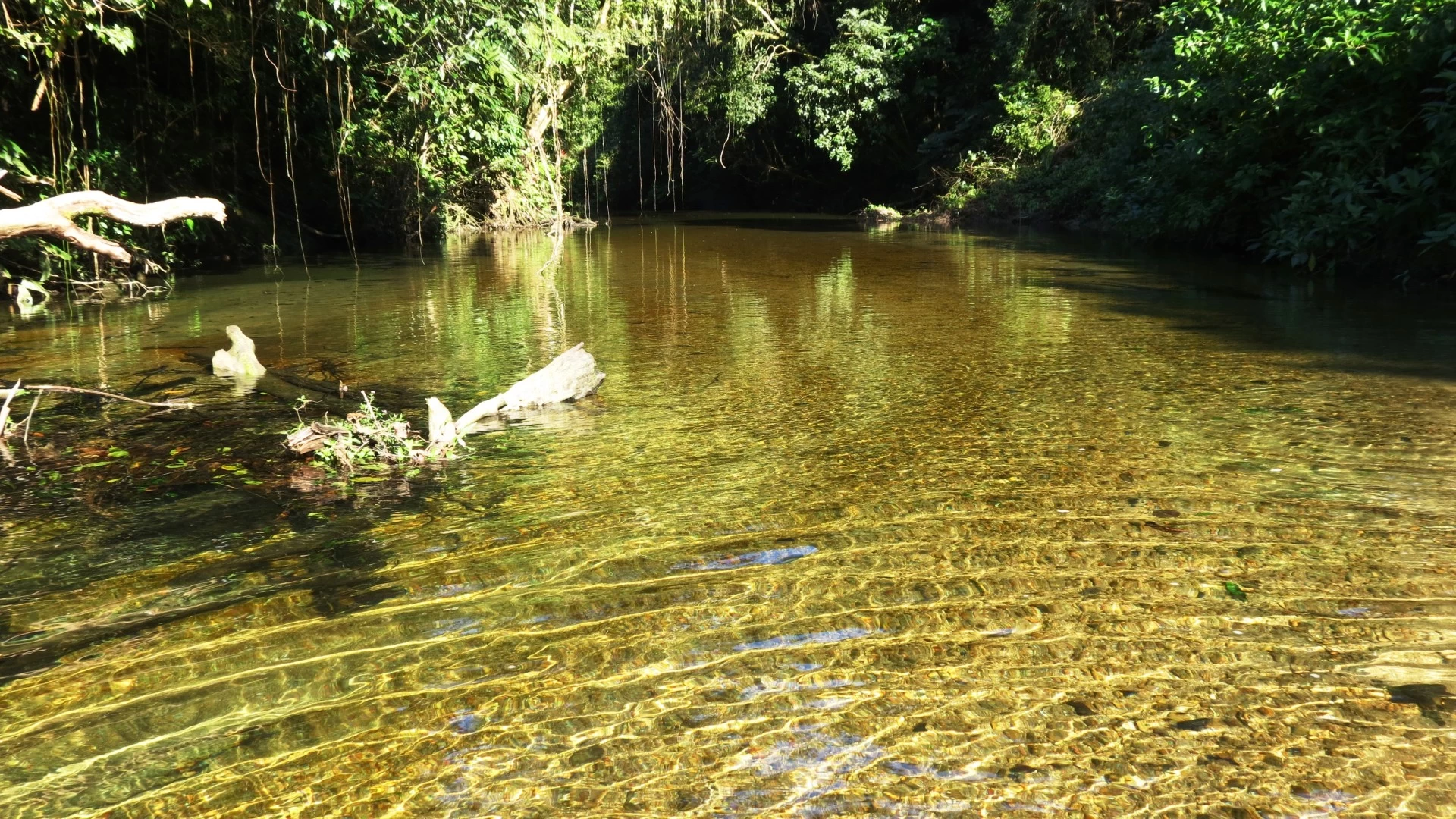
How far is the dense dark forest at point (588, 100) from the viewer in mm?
10398

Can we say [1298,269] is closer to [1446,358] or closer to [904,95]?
[1446,358]

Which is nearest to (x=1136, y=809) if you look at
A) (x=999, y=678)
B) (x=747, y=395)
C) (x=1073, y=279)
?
(x=999, y=678)

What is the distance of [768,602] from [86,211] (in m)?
3.27

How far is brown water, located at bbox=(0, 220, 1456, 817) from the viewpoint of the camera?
252 centimetres

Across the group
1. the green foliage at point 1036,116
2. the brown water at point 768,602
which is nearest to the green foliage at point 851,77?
the green foliage at point 1036,116

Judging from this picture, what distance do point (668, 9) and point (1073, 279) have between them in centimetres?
626

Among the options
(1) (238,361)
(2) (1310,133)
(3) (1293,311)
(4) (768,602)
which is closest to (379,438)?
(4) (768,602)

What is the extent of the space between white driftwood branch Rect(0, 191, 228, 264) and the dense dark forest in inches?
106

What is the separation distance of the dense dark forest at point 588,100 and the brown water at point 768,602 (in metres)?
2.75

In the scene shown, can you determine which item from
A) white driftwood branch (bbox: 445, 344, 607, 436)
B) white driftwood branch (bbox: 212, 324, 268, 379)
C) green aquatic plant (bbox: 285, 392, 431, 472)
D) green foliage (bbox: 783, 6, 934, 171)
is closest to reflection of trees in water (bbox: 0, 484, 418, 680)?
green aquatic plant (bbox: 285, 392, 431, 472)

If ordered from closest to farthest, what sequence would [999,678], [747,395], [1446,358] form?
[999,678] → [747,395] → [1446,358]

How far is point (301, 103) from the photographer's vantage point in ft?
54.9

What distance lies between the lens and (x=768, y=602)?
343cm

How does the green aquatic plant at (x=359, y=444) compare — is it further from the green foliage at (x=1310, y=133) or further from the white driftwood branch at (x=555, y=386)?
the green foliage at (x=1310, y=133)
